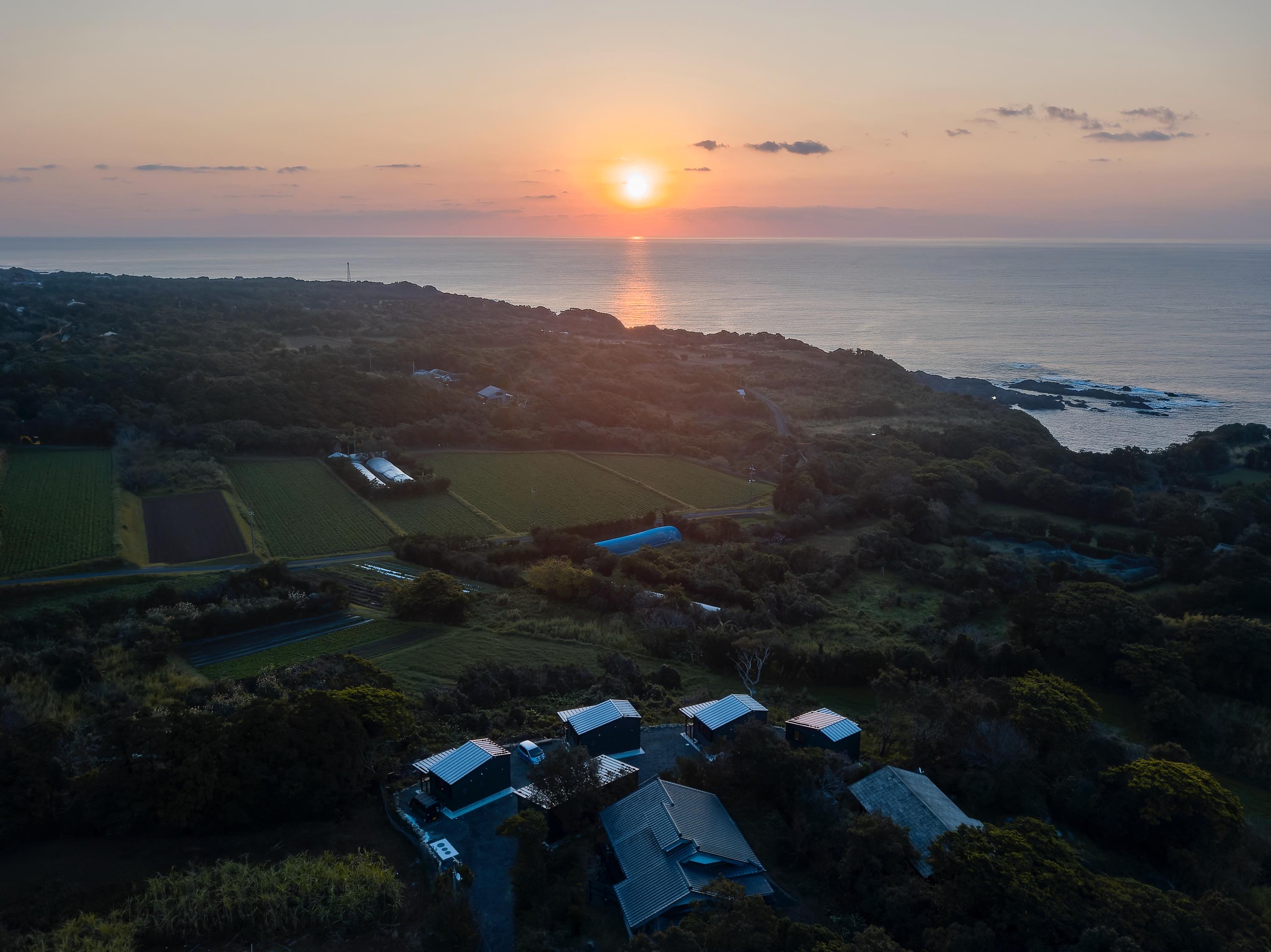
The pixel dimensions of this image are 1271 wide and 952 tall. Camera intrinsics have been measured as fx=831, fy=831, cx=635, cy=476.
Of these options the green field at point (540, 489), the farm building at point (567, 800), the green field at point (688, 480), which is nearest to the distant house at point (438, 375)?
the green field at point (540, 489)

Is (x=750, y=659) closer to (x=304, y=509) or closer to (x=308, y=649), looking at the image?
(x=308, y=649)

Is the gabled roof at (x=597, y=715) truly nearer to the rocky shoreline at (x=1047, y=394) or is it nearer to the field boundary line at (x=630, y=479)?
the field boundary line at (x=630, y=479)

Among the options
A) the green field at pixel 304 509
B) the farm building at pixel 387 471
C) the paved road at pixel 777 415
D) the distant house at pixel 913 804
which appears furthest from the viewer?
the paved road at pixel 777 415

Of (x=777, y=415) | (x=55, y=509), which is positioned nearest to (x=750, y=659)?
(x=55, y=509)

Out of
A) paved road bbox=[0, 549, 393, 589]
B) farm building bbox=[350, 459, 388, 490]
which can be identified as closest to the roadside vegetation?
paved road bbox=[0, 549, 393, 589]

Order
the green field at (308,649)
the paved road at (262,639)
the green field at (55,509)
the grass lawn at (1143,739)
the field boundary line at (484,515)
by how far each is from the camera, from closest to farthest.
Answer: the grass lawn at (1143,739)
the green field at (308,649)
the paved road at (262,639)
the green field at (55,509)
the field boundary line at (484,515)

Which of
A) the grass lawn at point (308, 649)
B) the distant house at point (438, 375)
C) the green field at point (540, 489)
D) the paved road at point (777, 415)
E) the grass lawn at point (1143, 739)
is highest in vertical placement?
the distant house at point (438, 375)

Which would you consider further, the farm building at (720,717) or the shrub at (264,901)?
the farm building at (720,717)

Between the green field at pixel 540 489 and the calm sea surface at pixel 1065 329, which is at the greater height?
the calm sea surface at pixel 1065 329
